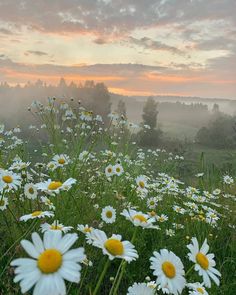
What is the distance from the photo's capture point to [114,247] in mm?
1438

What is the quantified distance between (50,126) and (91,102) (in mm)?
51812

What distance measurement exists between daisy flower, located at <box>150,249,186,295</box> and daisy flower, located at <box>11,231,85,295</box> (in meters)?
0.45

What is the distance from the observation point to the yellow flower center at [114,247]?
4.69ft

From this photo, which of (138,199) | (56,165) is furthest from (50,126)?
(138,199)

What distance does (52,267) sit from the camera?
1122 millimetres

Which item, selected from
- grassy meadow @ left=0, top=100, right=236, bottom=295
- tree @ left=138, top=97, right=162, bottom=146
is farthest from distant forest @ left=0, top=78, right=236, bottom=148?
grassy meadow @ left=0, top=100, right=236, bottom=295

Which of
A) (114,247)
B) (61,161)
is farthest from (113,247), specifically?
(61,161)

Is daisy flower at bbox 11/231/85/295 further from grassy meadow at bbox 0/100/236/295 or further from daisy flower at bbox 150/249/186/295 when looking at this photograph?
daisy flower at bbox 150/249/186/295

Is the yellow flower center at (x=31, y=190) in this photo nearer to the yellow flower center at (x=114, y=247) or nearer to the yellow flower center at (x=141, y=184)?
the yellow flower center at (x=141, y=184)

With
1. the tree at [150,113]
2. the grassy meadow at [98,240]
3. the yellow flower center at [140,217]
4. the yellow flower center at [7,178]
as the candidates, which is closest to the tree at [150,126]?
the tree at [150,113]

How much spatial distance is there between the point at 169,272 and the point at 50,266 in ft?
1.85

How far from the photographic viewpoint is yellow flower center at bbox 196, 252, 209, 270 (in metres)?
1.59

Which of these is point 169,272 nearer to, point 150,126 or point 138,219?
point 138,219

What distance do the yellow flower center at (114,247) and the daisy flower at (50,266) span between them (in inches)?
11.4
